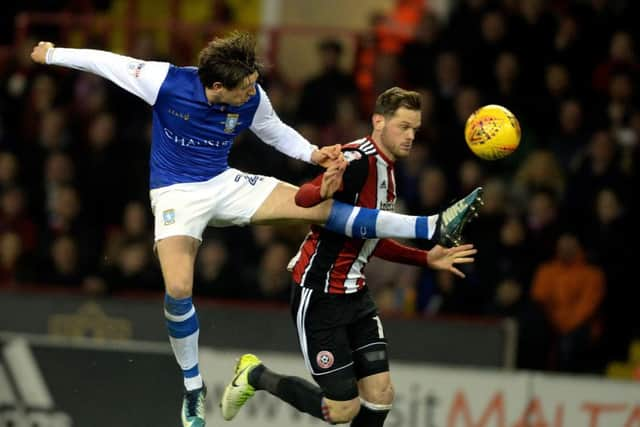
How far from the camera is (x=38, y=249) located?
42.5 ft

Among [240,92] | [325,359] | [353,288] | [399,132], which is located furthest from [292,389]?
[240,92]

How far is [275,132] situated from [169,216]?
0.87 meters

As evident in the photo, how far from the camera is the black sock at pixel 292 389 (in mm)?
7793

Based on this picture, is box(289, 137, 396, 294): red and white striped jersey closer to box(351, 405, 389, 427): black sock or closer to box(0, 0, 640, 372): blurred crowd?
box(351, 405, 389, 427): black sock

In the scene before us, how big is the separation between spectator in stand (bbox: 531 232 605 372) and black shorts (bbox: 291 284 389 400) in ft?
12.8

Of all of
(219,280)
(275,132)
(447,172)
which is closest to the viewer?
(275,132)

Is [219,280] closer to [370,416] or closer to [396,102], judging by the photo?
[370,416]

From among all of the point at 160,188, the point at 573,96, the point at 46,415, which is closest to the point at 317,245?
the point at 160,188

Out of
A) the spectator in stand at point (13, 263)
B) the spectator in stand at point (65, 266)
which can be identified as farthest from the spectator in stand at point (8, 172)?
the spectator in stand at point (65, 266)

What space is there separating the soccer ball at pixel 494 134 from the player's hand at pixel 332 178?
31.1 inches

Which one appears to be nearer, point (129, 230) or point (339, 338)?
point (339, 338)

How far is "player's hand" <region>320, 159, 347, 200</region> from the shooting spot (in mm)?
7309

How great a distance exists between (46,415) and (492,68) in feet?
17.5

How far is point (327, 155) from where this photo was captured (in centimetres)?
753
